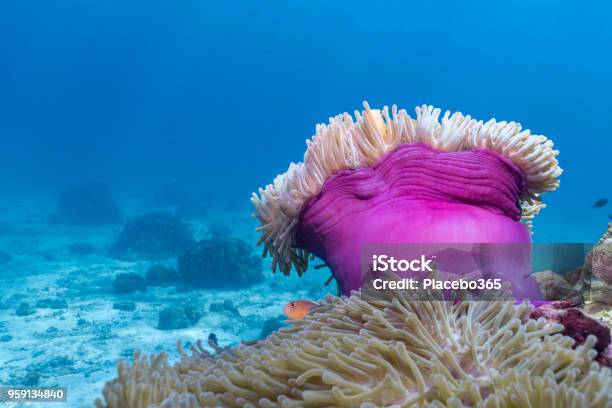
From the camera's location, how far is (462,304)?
151cm

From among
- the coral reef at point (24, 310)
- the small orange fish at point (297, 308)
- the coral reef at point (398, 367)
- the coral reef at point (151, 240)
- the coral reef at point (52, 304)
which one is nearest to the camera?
the coral reef at point (398, 367)

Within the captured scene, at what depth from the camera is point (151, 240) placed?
1527 centimetres

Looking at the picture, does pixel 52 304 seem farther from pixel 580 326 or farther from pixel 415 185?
pixel 580 326

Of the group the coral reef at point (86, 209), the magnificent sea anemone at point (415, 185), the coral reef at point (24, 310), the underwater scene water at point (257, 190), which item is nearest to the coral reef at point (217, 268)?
the underwater scene water at point (257, 190)

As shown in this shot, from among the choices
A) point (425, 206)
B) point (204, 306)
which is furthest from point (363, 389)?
point (204, 306)

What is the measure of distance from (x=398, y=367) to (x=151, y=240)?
15.2m

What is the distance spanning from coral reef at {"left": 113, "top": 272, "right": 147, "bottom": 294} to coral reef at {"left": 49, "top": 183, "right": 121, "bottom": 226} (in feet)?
36.6

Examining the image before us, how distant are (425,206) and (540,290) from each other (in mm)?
664

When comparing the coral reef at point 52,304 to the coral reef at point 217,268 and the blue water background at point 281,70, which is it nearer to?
the coral reef at point 217,268

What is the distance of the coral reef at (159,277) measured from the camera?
455 inches

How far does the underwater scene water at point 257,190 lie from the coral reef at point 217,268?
6 centimetres

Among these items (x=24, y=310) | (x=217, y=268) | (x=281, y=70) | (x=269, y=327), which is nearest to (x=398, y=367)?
(x=269, y=327)

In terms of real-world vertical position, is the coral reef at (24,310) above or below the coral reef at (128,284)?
below

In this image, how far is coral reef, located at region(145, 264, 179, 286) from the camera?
455 inches
